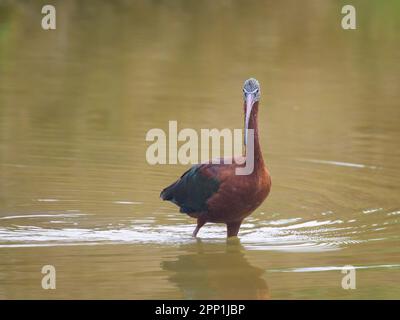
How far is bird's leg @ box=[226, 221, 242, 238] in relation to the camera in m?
9.59

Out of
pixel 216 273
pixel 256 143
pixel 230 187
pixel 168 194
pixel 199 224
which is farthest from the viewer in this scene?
pixel 168 194

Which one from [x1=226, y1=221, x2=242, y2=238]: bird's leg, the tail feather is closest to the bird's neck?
[x1=226, y1=221, x2=242, y2=238]: bird's leg

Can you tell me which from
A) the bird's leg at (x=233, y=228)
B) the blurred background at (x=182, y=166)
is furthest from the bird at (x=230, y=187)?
the blurred background at (x=182, y=166)

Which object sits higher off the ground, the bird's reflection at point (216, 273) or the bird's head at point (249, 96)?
the bird's head at point (249, 96)

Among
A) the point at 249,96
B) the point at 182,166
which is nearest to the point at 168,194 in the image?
the point at 249,96

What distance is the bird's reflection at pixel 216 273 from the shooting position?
830 centimetres

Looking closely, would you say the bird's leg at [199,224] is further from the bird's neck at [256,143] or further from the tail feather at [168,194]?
Result: the bird's neck at [256,143]

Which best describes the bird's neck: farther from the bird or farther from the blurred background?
the blurred background

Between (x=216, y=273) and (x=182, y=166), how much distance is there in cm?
386

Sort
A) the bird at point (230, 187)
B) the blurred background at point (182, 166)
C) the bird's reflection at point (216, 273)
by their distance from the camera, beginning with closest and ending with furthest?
the bird's reflection at point (216, 273)
the blurred background at point (182, 166)
the bird at point (230, 187)

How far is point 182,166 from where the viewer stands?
12.6 m

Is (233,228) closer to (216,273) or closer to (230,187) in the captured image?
(230,187)
